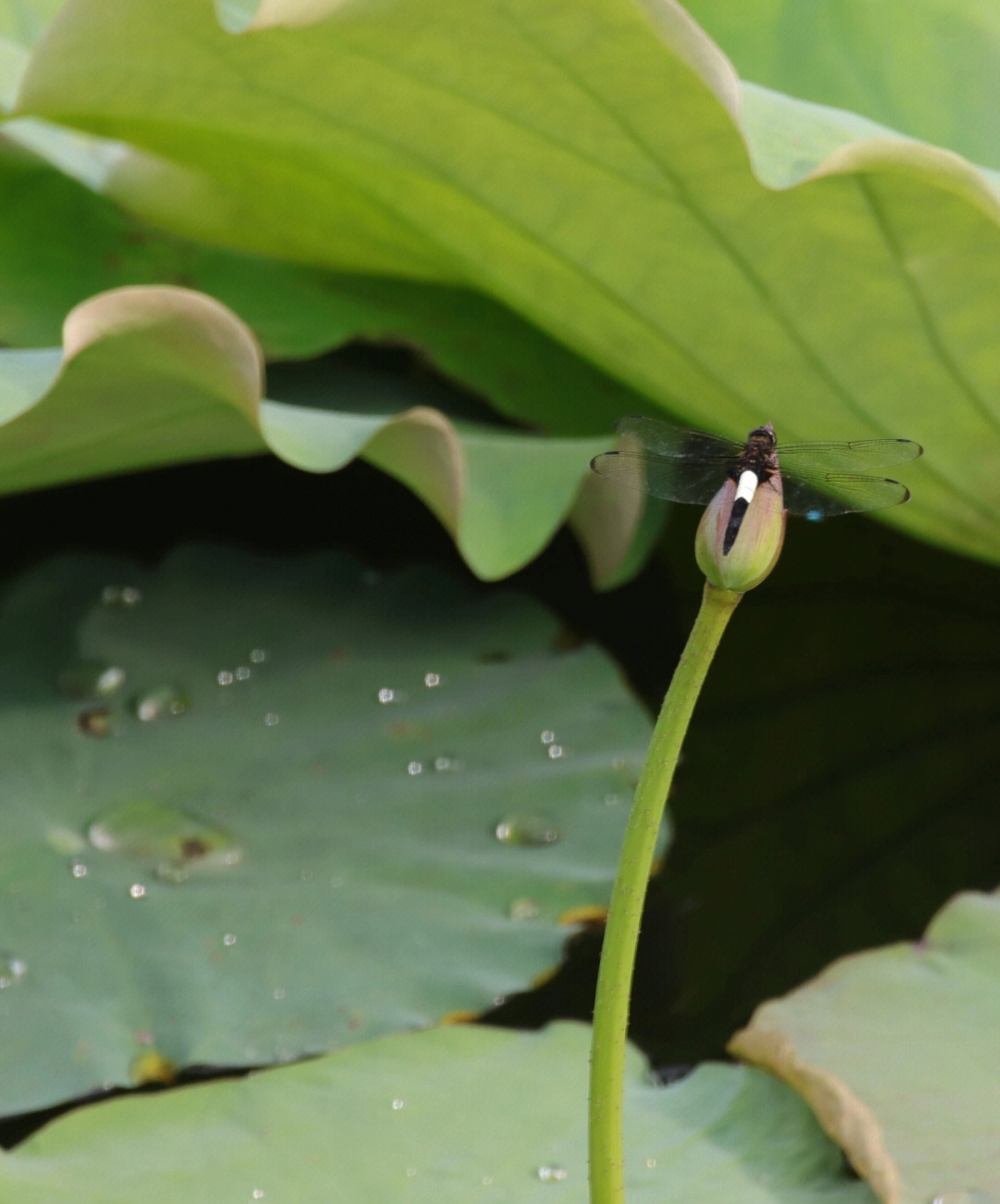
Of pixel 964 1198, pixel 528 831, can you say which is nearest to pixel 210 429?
pixel 528 831

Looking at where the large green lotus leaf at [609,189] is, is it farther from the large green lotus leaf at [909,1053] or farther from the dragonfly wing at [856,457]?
the large green lotus leaf at [909,1053]

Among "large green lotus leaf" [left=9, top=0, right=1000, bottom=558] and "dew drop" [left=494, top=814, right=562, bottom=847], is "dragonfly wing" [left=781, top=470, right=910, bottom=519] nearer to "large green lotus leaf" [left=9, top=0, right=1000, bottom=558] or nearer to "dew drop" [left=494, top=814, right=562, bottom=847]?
"large green lotus leaf" [left=9, top=0, right=1000, bottom=558]

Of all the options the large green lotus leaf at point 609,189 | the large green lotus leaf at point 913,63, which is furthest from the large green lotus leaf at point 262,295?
the large green lotus leaf at point 913,63

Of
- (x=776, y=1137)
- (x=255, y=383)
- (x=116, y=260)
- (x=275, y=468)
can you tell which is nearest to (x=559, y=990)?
(x=776, y=1137)

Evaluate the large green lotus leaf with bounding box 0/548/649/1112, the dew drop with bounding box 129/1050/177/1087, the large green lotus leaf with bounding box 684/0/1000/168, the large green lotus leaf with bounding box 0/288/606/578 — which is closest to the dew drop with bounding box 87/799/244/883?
the large green lotus leaf with bounding box 0/548/649/1112

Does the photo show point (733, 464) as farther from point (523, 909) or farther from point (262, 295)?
point (262, 295)

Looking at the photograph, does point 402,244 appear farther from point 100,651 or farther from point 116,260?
point 100,651

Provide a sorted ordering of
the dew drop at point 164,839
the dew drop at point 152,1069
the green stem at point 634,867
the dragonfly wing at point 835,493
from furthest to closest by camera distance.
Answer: the dew drop at point 164,839
the dew drop at point 152,1069
the dragonfly wing at point 835,493
the green stem at point 634,867
